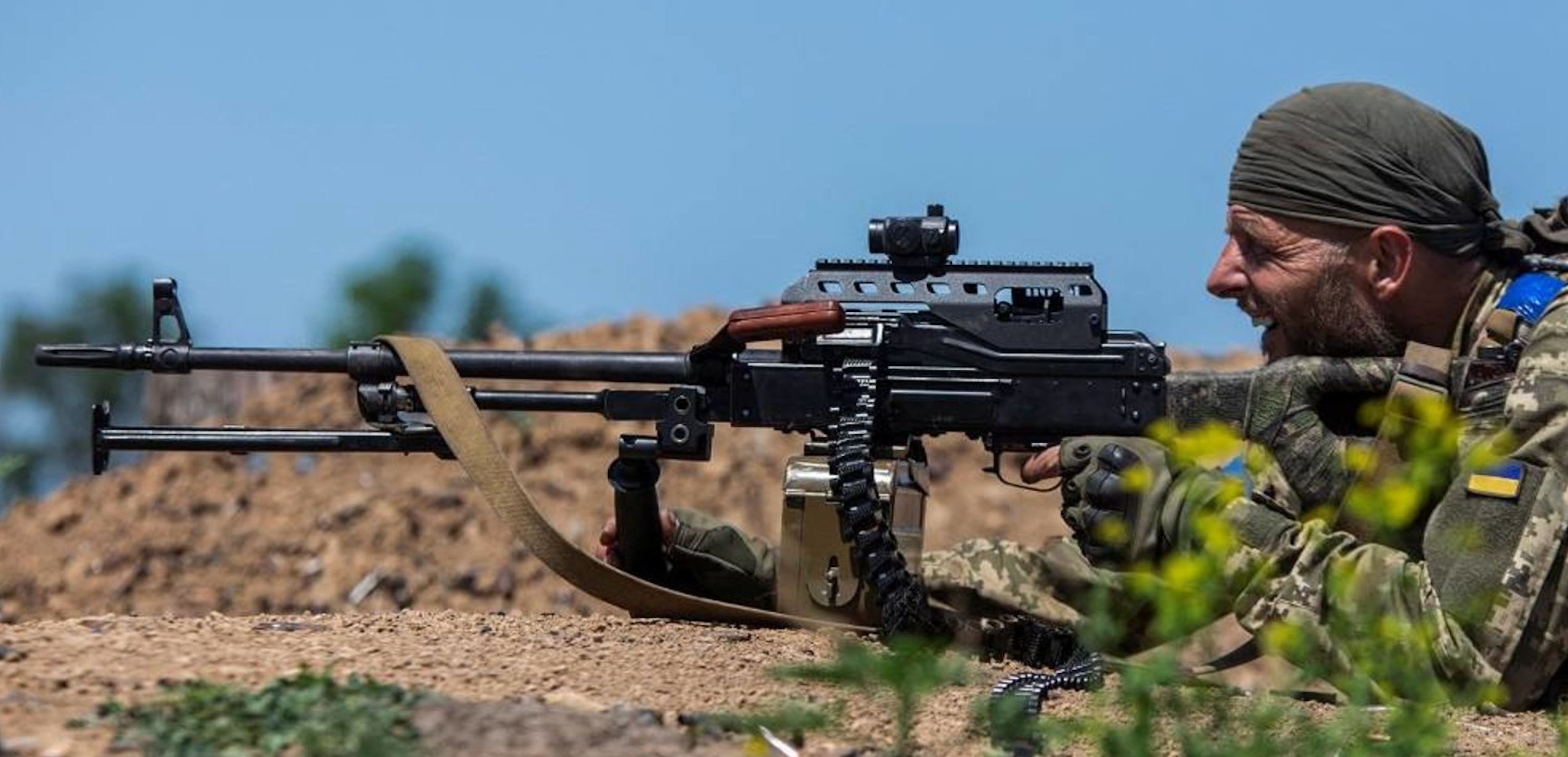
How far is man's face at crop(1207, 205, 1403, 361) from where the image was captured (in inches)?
276

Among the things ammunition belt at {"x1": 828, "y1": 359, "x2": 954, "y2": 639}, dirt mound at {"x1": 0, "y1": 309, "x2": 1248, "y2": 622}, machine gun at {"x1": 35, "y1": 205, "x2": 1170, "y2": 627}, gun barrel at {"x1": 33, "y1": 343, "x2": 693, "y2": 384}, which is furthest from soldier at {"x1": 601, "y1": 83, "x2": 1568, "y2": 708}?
dirt mound at {"x1": 0, "y1": 309, "x2": 1248, "y2": 622}

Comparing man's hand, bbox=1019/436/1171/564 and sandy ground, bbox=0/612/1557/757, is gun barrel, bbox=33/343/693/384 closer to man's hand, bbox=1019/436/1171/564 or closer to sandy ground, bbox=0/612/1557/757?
sandy ground, bbox=0/612/1557/757

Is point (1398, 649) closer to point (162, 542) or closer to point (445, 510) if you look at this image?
point (445, 510)

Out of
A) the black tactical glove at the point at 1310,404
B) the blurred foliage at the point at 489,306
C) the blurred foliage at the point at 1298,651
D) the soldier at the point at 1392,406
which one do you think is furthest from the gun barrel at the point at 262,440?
the blurred foliage at the point at 489,306

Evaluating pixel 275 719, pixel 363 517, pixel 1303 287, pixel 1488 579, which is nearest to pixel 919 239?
pixel 1303 287

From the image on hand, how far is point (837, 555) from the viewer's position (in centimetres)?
746

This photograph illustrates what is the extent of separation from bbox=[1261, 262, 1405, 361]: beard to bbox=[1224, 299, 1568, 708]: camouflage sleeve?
55 cm

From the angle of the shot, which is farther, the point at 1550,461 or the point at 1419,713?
the point at 1550,461

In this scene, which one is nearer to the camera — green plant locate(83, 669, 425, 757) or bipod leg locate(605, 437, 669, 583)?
green plant locate(83, 669, 425, 757)

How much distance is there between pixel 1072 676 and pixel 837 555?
119 cm

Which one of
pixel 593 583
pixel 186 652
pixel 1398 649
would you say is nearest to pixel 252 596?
pixel 593 583

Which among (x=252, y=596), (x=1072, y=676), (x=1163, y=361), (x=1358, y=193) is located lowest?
(x=252, y=596)

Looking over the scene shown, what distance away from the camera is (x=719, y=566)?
307 inches

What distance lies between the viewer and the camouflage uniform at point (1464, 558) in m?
6.25
